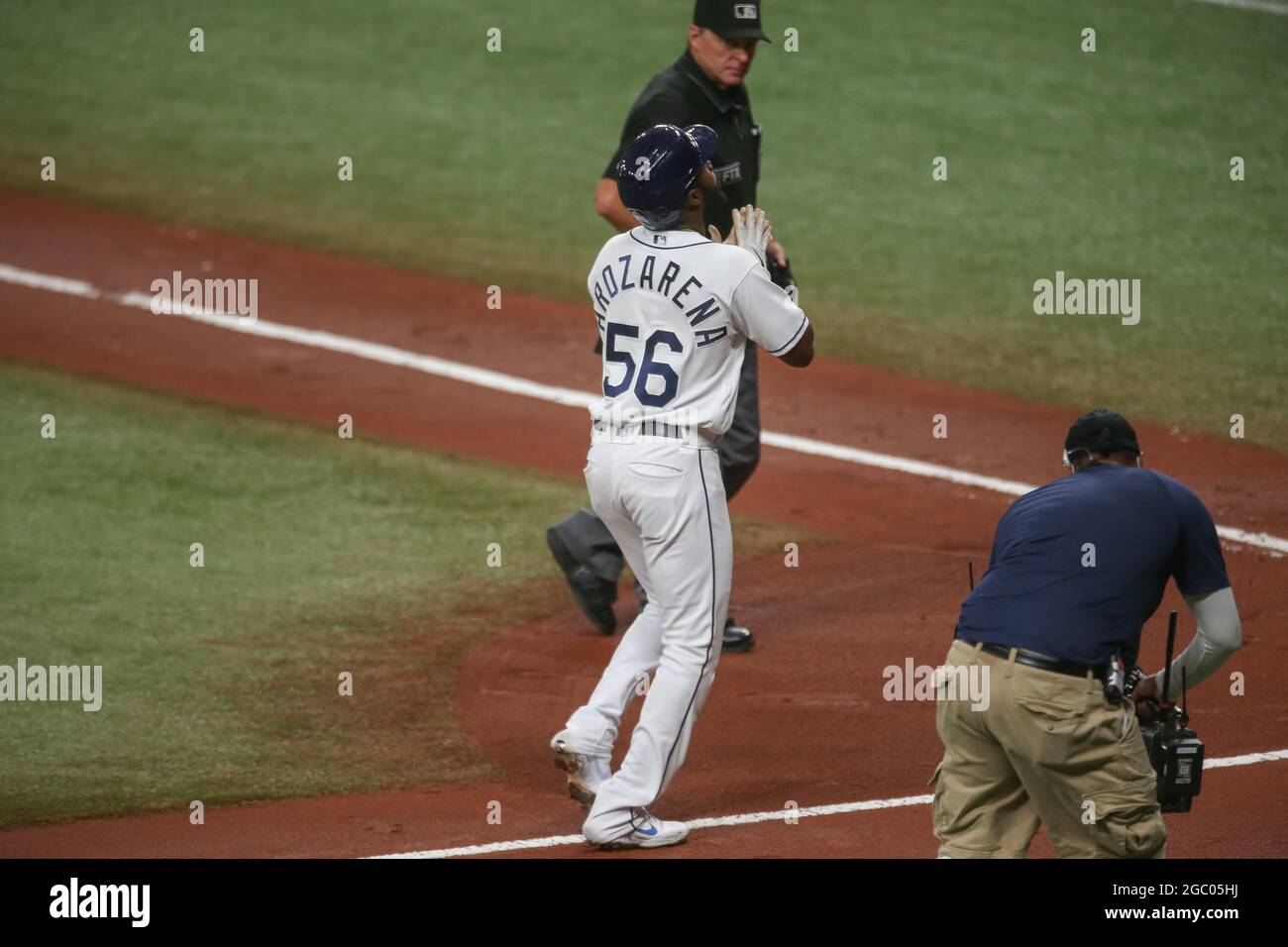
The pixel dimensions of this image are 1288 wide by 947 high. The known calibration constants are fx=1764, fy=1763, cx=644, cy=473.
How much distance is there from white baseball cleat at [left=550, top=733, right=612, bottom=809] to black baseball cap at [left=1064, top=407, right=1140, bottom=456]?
2.03 metres

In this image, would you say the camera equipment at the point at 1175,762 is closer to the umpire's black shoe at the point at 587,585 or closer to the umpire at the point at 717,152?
the umpire at the point at 717,152

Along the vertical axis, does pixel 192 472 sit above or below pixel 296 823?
above

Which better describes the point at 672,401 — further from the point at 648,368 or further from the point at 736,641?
the point at 736,641

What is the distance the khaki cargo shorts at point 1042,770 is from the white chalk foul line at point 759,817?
1.03 metres

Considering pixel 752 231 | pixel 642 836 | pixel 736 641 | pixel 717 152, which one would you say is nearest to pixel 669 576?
pixel 642 836

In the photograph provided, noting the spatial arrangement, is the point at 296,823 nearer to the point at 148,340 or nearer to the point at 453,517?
the point at 453,517

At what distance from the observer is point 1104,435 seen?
499 cm

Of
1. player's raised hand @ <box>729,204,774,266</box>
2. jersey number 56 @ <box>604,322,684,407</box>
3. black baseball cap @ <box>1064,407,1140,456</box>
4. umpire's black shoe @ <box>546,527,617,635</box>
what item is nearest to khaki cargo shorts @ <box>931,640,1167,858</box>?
black baseball cap @ <box>1064,407,1140,456</box>

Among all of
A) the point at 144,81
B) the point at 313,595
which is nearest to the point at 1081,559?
the point at 313,595

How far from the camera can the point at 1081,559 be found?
4.86 m

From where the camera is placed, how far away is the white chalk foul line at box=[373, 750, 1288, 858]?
5.80m

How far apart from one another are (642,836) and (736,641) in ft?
6.91
